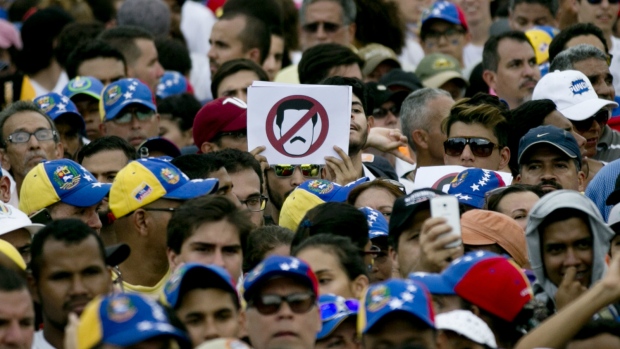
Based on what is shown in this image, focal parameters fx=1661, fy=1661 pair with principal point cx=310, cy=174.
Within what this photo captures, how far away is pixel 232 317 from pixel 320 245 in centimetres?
121

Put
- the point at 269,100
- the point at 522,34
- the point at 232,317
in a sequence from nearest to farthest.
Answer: the point at 232,317 < the point at 269,100 < the point at 522,34

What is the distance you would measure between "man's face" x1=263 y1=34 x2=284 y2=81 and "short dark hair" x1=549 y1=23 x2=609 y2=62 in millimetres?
2531

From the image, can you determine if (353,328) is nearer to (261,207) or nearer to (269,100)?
(261,207)

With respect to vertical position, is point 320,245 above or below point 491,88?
below

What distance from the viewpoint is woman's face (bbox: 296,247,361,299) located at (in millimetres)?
8570

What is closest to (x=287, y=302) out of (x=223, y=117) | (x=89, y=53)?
(x=223, y=117)

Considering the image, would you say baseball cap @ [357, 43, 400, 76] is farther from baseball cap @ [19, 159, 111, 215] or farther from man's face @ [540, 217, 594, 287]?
man's face @ [540, 217, 594, 287]

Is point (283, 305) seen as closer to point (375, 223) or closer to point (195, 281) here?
point (195, 281)

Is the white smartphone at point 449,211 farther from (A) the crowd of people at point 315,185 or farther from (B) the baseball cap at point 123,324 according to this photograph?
(B) the baseball cap at point 123,324

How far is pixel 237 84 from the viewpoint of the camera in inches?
505

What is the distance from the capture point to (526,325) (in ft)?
26.2

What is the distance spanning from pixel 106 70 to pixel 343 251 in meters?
5.12

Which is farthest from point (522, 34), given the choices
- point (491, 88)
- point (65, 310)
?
point (65, 310)

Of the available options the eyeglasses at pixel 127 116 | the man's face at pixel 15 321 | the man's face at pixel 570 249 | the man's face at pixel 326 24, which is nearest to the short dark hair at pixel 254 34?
the man's face at pixel 326 24
